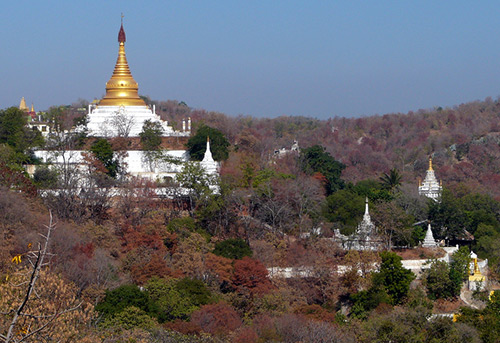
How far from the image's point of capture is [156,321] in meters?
26.1

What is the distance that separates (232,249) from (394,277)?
4.59 m

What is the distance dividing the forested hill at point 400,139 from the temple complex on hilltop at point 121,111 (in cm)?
383

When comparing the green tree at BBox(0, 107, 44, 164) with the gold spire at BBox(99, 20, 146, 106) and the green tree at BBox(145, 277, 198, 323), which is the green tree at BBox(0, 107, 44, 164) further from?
the green tree at BBox(145, 277, 198, 323)

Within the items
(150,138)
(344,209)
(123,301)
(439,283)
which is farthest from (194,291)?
(150,138)

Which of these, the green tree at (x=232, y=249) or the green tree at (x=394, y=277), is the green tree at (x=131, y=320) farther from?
the green tree at (x=394, y=277)

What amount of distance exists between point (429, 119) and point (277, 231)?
173ft

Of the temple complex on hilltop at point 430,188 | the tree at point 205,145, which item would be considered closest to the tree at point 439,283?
the temple complex on hilltop at point 430,188

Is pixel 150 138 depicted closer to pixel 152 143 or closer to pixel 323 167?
pixel 152 143

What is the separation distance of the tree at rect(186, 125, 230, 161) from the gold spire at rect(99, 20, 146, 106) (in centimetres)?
472

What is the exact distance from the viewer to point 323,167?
133 feet

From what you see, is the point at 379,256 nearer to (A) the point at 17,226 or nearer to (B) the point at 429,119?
(A) the point at 17,226

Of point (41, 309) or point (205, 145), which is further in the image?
point (205, 145)

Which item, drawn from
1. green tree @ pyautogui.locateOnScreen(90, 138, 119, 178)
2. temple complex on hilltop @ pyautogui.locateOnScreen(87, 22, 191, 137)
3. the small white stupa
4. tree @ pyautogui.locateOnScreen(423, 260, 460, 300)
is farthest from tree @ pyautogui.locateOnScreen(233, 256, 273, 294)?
temple complex on hilltop @ pyautogui.locateOnScreen(87, 22, 191, 137)

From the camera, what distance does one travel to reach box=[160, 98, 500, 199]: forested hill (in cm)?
5409
